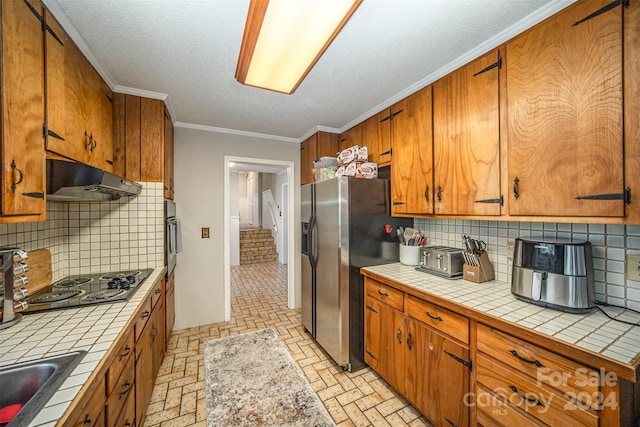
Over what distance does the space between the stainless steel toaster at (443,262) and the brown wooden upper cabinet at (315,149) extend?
5.42 feet

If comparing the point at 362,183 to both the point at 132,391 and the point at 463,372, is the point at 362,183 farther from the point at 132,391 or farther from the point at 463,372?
the point at 132,391

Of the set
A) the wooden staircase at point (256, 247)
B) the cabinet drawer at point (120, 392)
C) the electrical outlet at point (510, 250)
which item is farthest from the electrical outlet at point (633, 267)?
the wooden staircase at point (256, 247)

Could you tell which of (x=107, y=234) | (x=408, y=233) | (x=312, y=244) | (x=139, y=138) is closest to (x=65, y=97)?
(x=139, y=138)

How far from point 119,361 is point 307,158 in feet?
8.78

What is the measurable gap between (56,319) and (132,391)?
1.67ft

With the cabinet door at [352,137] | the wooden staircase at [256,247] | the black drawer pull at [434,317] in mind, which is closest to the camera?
the black drawer pull at [434,317]

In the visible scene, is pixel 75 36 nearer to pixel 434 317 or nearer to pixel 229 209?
pixel 229 209

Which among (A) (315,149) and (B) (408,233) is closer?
(B) (408,233)

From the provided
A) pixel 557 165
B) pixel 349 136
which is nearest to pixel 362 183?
pixel 349 136

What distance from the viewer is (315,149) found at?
10.1 ft

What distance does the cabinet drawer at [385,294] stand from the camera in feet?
5.86

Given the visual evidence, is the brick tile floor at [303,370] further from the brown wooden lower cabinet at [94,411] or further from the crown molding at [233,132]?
the crown molding at [233,132]

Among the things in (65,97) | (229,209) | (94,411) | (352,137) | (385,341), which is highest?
(352,137)

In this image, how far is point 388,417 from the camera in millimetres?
1665
